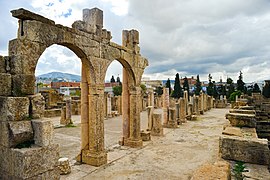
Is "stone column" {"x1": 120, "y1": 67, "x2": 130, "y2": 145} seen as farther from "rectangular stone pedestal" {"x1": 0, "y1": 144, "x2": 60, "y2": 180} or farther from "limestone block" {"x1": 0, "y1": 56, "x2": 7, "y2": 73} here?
"limestone block" {"x1": 0, "y1": 56, "x2": 7, "y2": 73}

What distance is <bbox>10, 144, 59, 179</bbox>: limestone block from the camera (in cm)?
371

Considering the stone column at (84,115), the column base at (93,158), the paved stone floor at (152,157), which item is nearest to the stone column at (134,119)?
the paved stone floor at (152,157)

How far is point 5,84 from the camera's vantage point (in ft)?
13.3

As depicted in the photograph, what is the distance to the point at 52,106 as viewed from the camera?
20766 mm

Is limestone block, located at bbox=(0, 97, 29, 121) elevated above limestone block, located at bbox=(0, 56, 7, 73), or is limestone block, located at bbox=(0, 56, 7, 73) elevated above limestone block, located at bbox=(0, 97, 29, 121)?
limestone block, located at bbox=(0, 56, 7, 73)

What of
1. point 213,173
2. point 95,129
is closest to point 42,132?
point 95,129

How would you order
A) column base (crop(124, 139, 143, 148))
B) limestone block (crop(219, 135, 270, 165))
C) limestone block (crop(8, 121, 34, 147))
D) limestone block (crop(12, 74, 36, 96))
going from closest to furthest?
limestone block (crop(8, 121, 34, 147)) < limestone block (crop(12, 74, 36, 96)) < limestone block (crop(219, 135, 270, 165)) < column base (crop(124, 139, 143, 148))

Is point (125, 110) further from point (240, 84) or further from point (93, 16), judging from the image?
point (240, 84)

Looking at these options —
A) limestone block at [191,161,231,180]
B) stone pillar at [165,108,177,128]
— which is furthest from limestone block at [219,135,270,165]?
stone pillar at [165,108,177,128]

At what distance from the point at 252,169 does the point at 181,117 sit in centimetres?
1122

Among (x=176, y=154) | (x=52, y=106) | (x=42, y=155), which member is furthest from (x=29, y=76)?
(x=52, y=106)

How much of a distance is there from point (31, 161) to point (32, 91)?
1.43 metres

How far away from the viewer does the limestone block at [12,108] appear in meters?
3.95

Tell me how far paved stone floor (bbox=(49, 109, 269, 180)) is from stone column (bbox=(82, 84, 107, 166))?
0.86ft
